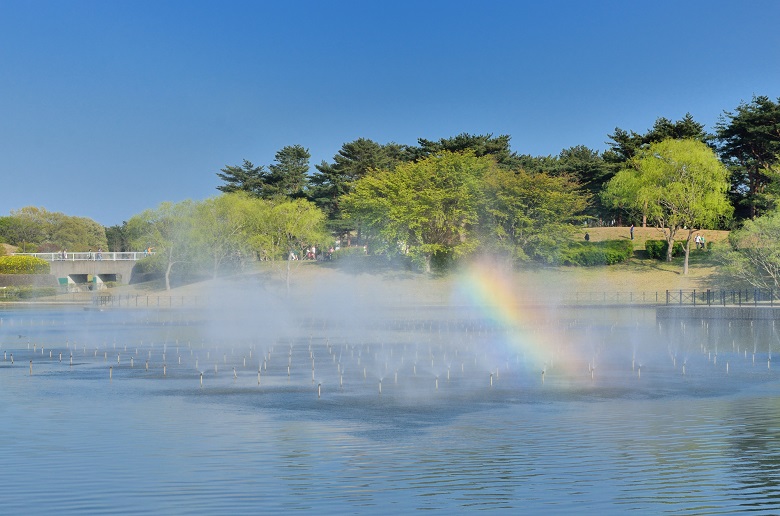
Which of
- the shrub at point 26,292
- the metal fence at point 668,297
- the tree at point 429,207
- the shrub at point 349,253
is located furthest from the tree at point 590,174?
the shrub at point 26,292

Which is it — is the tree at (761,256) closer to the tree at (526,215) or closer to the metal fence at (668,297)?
the metal fence at (668,297)

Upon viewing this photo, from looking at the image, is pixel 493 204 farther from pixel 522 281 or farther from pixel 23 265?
pixel 23 265

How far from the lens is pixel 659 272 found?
8812 cm

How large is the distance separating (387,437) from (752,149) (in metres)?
94.5

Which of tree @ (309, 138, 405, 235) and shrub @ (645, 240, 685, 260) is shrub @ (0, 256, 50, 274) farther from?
shrub @ (645, 240, 685, 260)

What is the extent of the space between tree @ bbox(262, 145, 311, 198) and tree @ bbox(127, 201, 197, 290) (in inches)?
1318

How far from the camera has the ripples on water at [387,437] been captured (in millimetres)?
16562

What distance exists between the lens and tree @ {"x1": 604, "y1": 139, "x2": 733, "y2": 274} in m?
91.1

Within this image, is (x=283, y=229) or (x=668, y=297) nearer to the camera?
(x=668, y=297)

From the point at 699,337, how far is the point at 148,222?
6438cm

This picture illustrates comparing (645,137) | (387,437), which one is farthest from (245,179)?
(387,437)

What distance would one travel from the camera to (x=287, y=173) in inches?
5261

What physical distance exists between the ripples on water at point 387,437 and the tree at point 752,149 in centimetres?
6510

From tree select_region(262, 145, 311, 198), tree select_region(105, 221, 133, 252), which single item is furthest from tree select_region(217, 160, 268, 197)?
tree select_region(105, 221, 133, 252)
